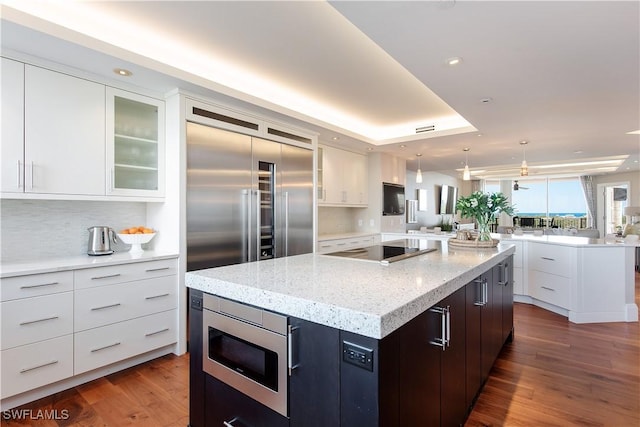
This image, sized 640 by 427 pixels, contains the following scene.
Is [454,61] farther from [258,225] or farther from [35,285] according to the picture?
[35,285]

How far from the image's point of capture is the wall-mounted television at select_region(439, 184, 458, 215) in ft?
33.3

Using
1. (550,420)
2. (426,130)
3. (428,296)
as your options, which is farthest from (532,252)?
(428,296)

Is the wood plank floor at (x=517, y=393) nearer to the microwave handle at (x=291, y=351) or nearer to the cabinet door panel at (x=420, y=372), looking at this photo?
the cabinet door panel at (x=420, y=372)

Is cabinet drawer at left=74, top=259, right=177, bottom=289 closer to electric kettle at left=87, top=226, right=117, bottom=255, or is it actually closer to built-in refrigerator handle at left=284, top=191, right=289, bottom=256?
electric kettle at left=87, top=226, right=117, bottom=255

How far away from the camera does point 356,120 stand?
4.54m

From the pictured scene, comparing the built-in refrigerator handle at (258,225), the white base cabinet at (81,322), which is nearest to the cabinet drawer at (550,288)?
the built-in refrigerator handle at (258,225)

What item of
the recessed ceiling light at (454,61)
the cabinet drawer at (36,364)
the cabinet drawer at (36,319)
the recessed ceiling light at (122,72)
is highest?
the recessed ceiling light at (122,72)

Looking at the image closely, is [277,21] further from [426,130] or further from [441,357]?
[426,130]

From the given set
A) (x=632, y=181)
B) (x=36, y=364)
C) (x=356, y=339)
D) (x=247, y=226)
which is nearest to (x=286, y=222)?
(x=247, y=226)

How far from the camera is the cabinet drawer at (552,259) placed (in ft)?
12.5

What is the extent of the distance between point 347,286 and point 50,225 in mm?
2586

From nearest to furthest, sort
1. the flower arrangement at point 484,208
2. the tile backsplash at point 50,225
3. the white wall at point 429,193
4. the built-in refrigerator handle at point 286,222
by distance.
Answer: the tile backsplash at point 50,225 → the flower arrangement at point 484,208 → the built-in refrigerator handle at point 286,222 → the white wall at point 429,193

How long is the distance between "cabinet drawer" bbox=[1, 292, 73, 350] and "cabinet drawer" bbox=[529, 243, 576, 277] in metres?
4.89

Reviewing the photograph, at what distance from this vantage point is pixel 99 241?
270 centimetres
